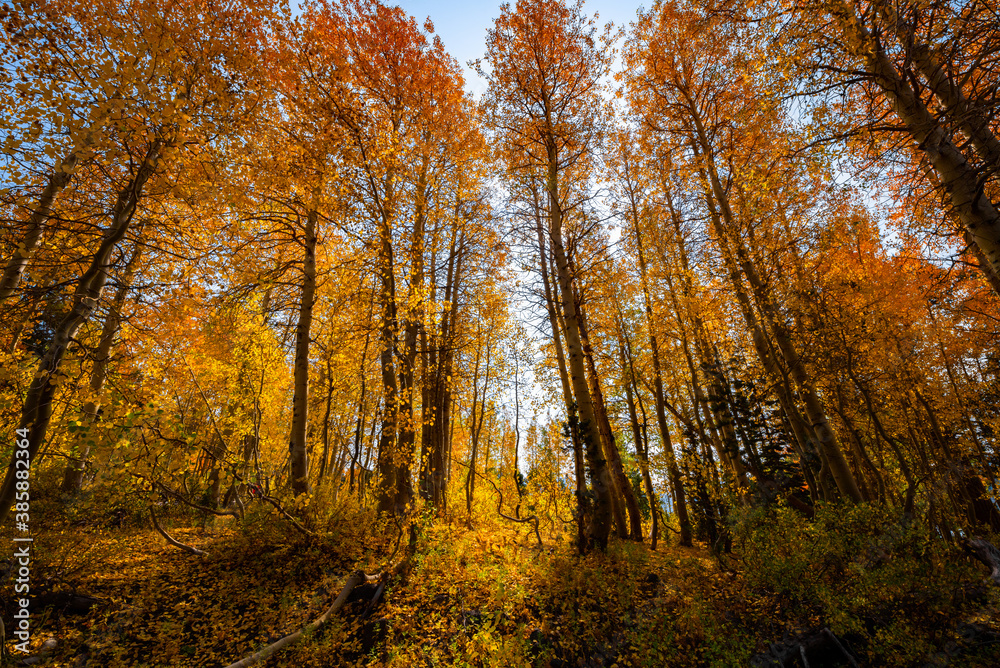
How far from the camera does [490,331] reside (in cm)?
1120

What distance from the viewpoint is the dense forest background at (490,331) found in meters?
3.58

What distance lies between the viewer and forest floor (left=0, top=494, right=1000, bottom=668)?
12.3ft

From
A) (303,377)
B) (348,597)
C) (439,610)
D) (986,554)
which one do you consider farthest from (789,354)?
(303,377)

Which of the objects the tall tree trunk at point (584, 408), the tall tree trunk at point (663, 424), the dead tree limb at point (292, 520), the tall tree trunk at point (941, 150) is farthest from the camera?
the tall tree trunk at point (663, 424)

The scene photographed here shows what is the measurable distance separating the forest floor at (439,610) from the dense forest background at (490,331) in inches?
1.8

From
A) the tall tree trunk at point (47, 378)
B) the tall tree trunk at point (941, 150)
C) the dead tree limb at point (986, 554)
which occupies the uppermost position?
the tall tree trunk at point (941, 150)

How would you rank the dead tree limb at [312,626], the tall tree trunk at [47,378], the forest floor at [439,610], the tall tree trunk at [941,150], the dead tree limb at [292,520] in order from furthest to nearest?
1. the dead tree limb at [292,520]
2. the dead tree limb at [312,626]
3. the forest floor at [439,610]
4. the tall tree trunk at [941,150]
5. the tall tree trunk at [47,378]

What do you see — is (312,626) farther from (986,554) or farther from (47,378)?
(986,554)

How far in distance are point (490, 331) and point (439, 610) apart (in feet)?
24.2

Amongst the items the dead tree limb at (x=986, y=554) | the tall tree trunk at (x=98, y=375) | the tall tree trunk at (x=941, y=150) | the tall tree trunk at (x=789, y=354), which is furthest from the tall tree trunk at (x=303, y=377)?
the dead tree limb at (x=986, y=554)

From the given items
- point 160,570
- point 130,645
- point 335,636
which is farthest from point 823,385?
point 160,570

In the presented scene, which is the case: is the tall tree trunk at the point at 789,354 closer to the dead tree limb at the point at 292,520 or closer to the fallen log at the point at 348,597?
the fallen log at the point at 348,597

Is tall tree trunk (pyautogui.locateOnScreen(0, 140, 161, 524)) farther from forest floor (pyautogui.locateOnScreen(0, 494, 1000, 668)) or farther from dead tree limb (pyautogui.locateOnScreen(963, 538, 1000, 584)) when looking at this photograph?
dead tree limb (pyautogui.locateOnScreen(963, 538, 1000, 584))

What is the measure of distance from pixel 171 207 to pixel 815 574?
11131 millimetres
